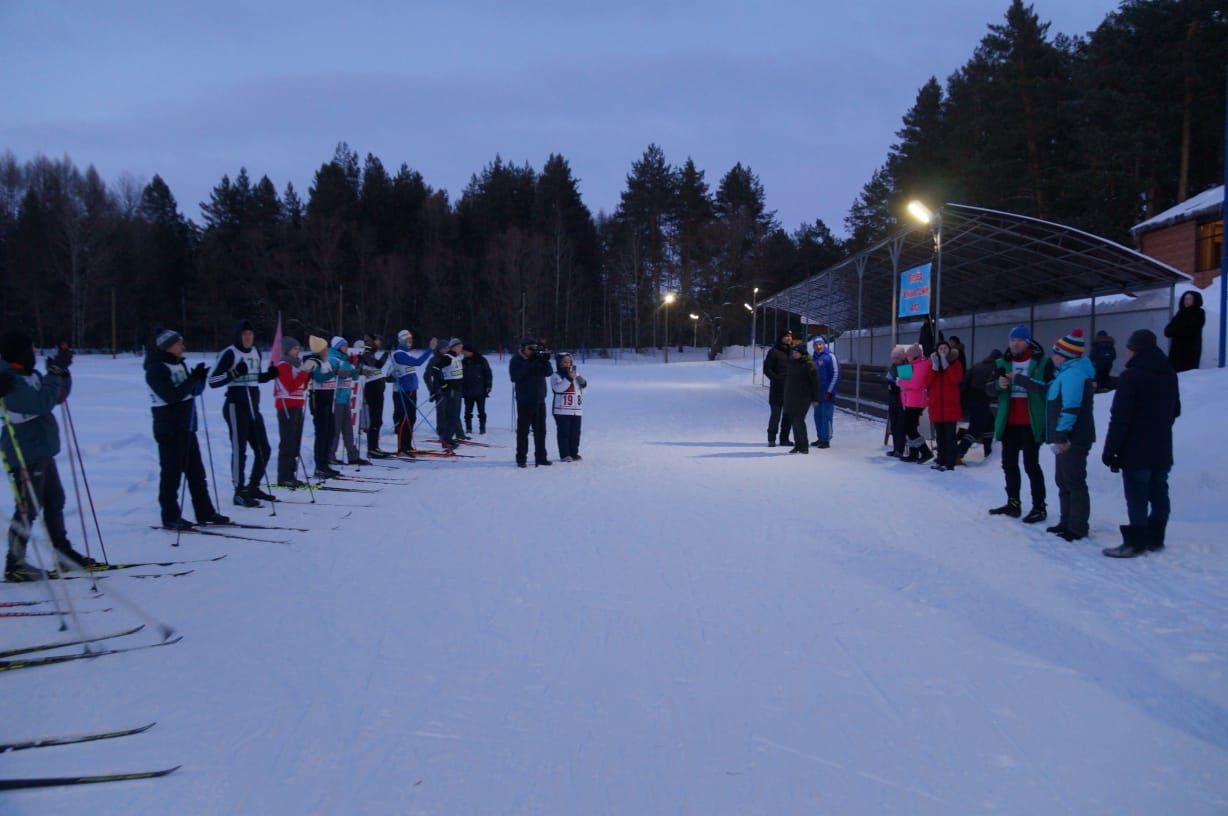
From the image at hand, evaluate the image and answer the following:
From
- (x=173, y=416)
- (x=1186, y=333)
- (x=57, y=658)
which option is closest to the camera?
(x=57, y=658)

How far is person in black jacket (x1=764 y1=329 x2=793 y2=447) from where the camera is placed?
41.5 ft

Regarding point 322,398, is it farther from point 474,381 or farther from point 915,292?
Answer: point 915,292

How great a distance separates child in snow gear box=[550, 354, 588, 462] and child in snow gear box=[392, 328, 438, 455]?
7.07 ft

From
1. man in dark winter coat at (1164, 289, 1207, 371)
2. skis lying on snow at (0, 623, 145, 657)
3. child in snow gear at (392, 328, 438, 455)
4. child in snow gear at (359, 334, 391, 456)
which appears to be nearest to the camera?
skis lying on snow at (0, 623, 145, 657)

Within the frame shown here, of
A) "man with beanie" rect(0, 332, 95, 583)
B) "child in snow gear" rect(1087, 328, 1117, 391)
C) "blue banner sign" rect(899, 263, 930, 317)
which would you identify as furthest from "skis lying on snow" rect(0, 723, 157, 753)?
"blue banner sign" rect(899, 263, 930, 317)

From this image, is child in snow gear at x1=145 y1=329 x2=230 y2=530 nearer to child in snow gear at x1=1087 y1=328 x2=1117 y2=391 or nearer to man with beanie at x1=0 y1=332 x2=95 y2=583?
man with beanie at x1=0 y1=332 x2=95 y2=583

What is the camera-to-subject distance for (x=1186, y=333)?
40.9ft

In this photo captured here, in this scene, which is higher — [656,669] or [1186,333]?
[1186,333]

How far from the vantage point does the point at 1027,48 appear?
34406 millimetres

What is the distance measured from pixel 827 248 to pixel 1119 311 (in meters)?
53.5

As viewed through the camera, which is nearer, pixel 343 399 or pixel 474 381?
pixel 343 399

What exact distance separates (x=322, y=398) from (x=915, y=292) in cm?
1203


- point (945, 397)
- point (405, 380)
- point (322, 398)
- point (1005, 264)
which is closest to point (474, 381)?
point (405, 380)

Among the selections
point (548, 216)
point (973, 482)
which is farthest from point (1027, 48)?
point (548, 216)
